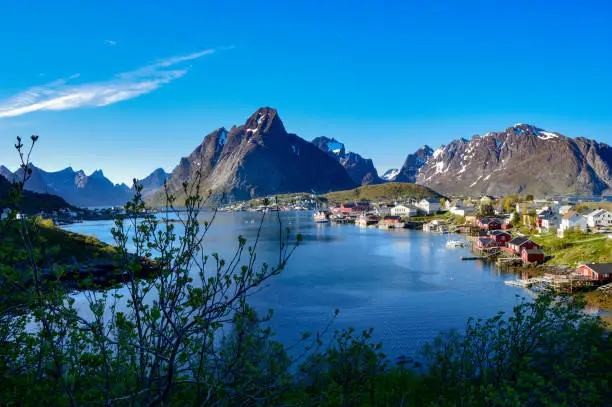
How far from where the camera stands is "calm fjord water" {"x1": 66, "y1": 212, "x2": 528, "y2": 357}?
1916 cm

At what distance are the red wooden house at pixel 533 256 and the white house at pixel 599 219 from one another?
45.0 ft

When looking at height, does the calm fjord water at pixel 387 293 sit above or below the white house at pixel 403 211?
below

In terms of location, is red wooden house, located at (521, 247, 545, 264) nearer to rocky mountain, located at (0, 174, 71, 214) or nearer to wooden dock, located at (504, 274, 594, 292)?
wooden dock, located at (504, 274, 594, 292)

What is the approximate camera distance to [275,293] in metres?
25.5

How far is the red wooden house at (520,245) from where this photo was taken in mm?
36219

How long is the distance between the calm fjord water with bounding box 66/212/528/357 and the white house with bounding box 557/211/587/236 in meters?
11.1

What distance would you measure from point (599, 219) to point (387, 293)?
32208mm

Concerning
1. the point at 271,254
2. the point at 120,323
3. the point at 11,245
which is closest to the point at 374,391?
the point at 120,323

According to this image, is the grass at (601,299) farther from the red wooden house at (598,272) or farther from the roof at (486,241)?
the roof at (486,241)

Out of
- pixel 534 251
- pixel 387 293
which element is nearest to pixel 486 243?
pixel 534 251

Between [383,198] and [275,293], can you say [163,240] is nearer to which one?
[275,293]

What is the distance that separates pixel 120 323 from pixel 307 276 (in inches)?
1050

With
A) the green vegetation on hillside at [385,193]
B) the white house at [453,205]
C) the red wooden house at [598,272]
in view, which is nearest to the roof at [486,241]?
the red wooden house at [598,272]

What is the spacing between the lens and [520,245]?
121 feet
